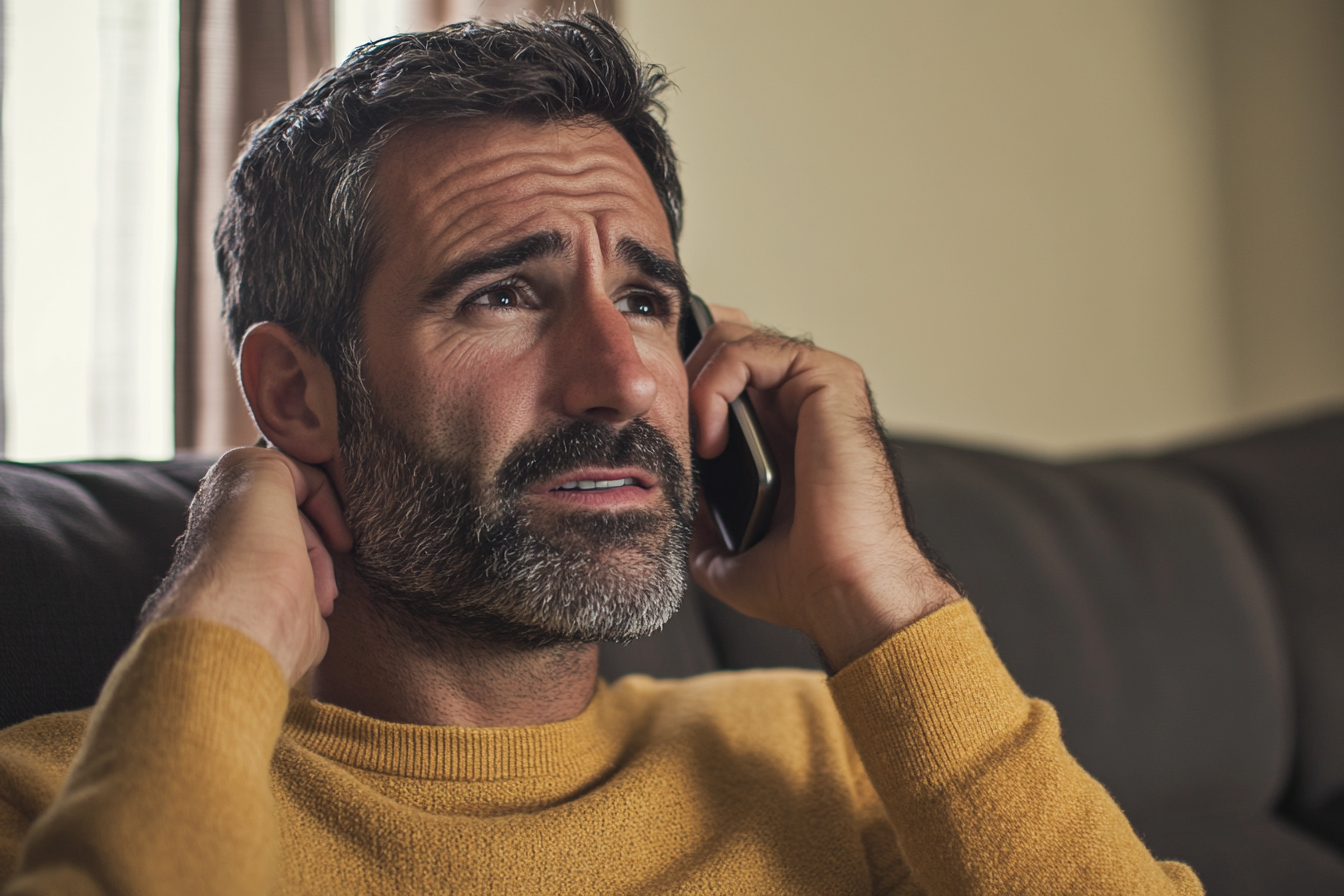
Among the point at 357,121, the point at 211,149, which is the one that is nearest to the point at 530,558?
the point at 357,121

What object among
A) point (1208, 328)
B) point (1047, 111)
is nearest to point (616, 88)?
point (1047, 111)

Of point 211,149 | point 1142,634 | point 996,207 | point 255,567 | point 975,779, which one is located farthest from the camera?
point 996,207

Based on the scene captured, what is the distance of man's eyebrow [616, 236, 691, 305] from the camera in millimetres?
976

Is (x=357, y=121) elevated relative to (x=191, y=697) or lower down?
elevated

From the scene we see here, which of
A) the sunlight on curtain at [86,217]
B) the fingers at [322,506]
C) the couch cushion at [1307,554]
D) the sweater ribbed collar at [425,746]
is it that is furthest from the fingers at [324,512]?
the couch cushion at [1307,554]

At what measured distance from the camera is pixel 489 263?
0.91m

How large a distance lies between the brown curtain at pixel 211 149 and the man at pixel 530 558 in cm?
64

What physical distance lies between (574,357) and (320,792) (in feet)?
1.46

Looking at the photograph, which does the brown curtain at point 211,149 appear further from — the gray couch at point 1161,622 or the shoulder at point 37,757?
the shoulder at point 37,757

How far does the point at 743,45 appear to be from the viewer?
84.0 inches

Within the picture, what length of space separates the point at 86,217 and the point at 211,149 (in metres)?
0.26

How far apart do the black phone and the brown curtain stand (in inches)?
35.0

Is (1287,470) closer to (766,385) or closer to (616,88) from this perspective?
(766,385)

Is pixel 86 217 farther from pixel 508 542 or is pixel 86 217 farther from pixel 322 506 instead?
pixel 508 542
